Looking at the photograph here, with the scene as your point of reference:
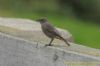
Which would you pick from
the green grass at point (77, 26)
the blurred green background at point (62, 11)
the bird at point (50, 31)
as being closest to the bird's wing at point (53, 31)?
the bird at point (50, 31)

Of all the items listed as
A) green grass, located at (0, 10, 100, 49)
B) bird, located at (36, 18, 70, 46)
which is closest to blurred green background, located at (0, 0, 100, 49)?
green grass, located at (0, 10, 100, 49)

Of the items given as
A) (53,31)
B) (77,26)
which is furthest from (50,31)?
(77,26)

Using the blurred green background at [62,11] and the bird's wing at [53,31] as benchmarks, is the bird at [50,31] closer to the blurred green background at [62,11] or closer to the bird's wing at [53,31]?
the bird's wing at [53,31]

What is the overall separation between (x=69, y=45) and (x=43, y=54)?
20.7 inches

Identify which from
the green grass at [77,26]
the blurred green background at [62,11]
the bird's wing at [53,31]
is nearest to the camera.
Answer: the bird's wing at [53,31]

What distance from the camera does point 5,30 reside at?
32.0 feet

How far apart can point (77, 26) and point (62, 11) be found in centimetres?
144

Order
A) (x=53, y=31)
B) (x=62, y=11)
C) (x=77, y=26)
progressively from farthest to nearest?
1. (x=62, y=11)
2. (x=77, y=26)
3. (x=53, y=31)

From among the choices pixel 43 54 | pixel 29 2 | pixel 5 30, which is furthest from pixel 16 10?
pixel 43 54

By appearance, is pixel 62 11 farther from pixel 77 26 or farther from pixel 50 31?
pixel 50 31

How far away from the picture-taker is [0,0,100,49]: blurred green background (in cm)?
1534

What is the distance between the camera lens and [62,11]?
16.5 m

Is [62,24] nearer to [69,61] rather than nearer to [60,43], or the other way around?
[60,43]

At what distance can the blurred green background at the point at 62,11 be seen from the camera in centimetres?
1534
